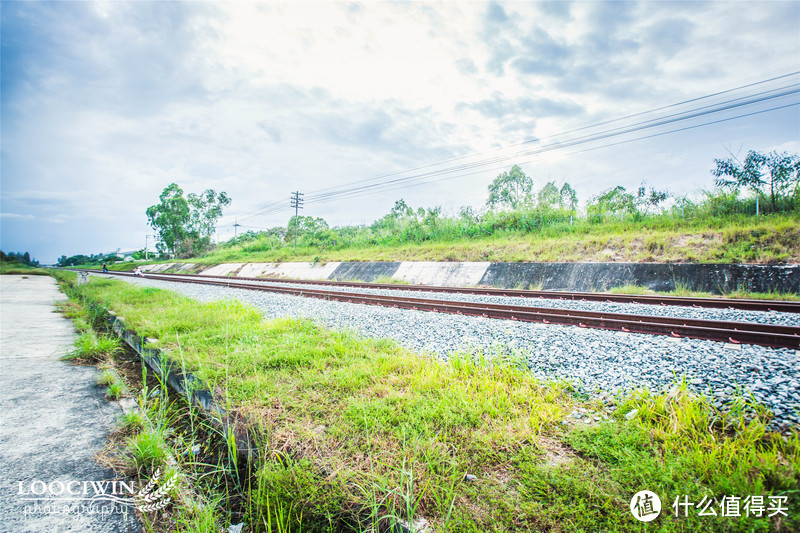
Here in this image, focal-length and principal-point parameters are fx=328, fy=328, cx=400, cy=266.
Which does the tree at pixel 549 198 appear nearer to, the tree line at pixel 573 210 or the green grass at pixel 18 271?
the tree line at pixel 573 210

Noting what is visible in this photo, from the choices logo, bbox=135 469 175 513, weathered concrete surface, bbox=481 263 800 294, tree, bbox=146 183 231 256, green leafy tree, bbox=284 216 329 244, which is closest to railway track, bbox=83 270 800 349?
weathered concrete surface, bbox=481 263 800 294

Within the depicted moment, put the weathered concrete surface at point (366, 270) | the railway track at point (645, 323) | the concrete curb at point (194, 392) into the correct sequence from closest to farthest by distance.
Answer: the concrete curb at point (194, 392)
the railway track at point (645, 323)
the weathered concrete surface at point (366, 270)

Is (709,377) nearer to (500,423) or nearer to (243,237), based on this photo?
(500,423)

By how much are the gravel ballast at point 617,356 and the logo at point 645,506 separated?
1.24m

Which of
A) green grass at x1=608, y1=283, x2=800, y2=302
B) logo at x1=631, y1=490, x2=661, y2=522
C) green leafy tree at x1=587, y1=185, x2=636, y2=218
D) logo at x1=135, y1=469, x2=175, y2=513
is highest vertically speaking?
green leafy tree at x1=587, y1=185, x2=636, y2=218

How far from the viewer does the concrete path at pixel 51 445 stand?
1.68m

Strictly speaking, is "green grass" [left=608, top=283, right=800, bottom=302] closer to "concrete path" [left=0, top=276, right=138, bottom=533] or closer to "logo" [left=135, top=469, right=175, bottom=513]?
"logo" [left=135, top=469, right=175, bottom=513]

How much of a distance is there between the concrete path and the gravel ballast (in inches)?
118

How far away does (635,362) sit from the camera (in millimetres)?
3324

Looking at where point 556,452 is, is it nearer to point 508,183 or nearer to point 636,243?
point 636,243

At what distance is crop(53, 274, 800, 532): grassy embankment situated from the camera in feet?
5.04

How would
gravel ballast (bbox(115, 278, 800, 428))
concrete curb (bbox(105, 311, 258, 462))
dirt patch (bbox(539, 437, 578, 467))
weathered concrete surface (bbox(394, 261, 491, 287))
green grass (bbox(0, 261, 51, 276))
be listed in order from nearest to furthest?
1. dirt patch (bbox(539, 437, 578, 467))
2. concrete curb (bbox(105, 311, 258, 462))
3. gravel ballast (bbox(115, 278, 800, 428))
4. weathered concrete surface (bbox(394, 261, 491, 287))
5. green grass (bbox(0, 261, 51, 276))

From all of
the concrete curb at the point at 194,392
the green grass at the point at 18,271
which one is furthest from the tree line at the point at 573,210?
the green grass at the point at 18,271

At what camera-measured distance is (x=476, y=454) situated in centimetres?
195
